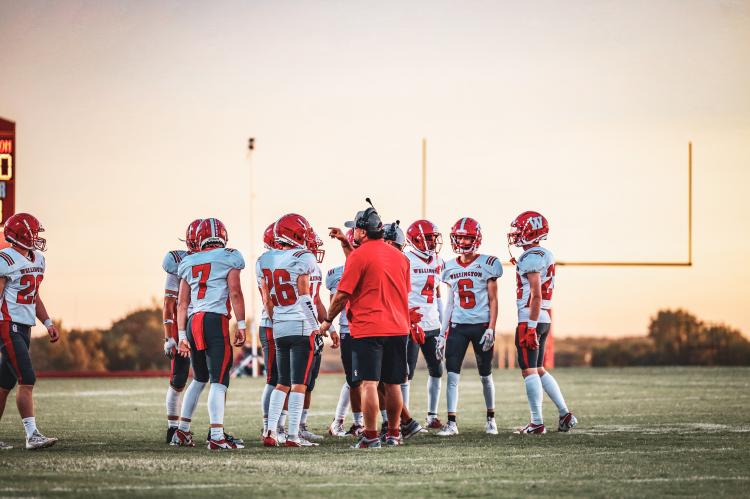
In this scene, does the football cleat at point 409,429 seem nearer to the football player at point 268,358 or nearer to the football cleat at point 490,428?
the football cleat at point 490,428

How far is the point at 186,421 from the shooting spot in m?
9.97

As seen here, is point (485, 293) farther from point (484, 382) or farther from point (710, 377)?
point (710, 377)

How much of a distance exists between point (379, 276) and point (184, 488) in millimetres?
3050

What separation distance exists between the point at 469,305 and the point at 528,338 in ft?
2.49

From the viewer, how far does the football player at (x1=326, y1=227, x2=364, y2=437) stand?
11.1 meters

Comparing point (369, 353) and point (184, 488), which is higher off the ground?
point (369, 353)

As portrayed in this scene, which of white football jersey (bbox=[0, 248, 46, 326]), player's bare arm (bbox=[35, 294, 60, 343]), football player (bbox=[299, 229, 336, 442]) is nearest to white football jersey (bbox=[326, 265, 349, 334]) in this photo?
football player (bbox=[299, 229, 336, 442])

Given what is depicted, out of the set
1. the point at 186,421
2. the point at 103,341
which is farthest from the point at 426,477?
the point at 103,341

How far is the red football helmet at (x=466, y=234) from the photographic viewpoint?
11609mm

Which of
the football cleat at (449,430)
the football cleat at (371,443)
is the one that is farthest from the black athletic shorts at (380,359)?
the football cleat at (449,430)

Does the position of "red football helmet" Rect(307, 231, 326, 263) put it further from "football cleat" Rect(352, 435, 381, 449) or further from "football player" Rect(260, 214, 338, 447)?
"football cleat" Rect(352, 435, 381, 449)

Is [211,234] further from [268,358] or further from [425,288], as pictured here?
[425,288]

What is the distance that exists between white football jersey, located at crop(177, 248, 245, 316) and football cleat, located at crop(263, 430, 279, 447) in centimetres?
113

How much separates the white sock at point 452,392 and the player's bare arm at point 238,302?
8.19 feet
